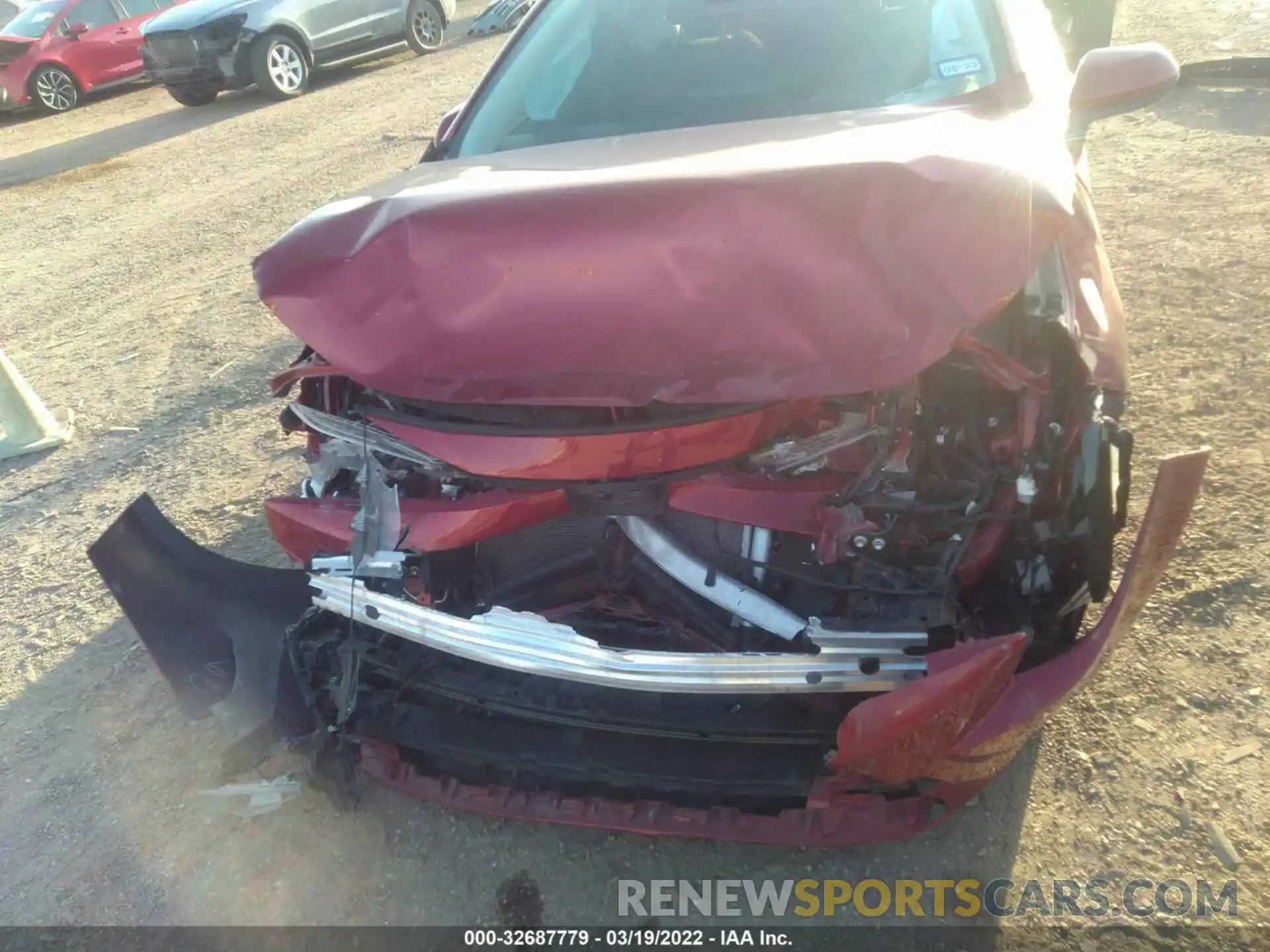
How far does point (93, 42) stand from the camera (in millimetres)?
11297

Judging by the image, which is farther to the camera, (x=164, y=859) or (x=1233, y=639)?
(x=1233, y=639)

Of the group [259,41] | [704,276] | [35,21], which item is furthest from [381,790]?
[35,21]

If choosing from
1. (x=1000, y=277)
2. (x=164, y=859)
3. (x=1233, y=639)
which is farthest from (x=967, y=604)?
(x=164, y=859)

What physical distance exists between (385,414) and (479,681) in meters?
0.63

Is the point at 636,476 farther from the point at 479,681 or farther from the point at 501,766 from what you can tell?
the point at 501,766

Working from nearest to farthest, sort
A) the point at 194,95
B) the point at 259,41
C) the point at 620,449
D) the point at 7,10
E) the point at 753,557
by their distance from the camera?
the point at 620,449, the point at 753,557, the point at 259,41, the point at 194,95, the point at 7,10

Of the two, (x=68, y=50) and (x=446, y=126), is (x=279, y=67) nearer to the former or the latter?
(x=68, y=50)

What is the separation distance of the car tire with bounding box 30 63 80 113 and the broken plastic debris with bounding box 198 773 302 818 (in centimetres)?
1232

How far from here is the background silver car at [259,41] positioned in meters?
9.50

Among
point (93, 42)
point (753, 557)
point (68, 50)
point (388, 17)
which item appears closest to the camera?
point (753, 557)

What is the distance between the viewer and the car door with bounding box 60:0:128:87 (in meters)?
11.2

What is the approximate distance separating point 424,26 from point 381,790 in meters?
10.9

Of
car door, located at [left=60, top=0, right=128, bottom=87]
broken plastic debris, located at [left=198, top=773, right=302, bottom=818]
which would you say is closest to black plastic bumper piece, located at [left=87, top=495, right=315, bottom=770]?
broken plastic debris, located at [left=198, top=773, right=302, bottom=818]

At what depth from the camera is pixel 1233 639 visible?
2.39 m
